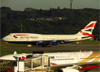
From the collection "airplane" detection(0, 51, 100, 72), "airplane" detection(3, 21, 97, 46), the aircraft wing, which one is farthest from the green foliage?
the aircraft wing

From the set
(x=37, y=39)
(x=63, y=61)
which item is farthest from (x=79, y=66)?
(x=37, y=39)

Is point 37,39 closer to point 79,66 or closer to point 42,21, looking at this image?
point 79,66

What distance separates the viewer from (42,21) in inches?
4198

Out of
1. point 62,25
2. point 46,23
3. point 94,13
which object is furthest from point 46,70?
point 94,13

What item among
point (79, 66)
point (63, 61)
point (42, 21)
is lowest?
point (79, 66)

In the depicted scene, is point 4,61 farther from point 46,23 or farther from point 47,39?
point 46,23

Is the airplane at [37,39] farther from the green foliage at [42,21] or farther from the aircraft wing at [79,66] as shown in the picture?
the aircraft wing at [79,66]

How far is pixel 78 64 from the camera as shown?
770 inches

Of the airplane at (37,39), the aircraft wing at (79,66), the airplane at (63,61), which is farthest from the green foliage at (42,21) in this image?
the aircraft wing at (79,66)

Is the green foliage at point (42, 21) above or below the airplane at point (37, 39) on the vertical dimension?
above

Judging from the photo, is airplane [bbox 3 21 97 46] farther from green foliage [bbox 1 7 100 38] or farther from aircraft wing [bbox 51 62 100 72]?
aircraft wing [bbox 51 62 100 72]

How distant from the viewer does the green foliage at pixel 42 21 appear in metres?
102

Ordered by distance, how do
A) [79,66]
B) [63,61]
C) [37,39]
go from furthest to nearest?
[37,39] < [63,61] < [79,66]

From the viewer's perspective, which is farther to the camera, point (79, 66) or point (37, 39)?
point (37, 39)
